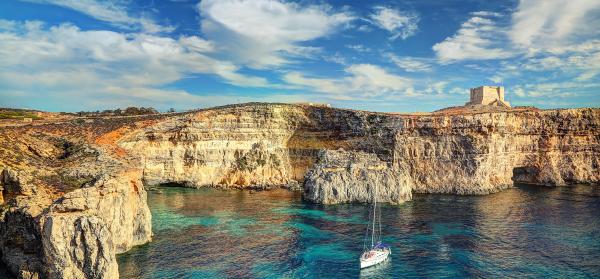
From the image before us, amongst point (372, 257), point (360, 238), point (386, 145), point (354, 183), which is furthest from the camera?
point (386, 145)

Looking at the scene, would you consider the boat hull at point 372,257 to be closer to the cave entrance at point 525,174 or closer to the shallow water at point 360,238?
the shallow water at point 360,238

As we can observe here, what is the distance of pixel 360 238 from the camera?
48.5 m

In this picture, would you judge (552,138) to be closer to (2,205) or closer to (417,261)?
(417,261)

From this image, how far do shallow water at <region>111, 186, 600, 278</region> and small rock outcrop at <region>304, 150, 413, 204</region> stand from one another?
2363mm

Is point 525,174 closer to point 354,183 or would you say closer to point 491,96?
point 491,96

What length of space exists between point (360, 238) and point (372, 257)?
841cm

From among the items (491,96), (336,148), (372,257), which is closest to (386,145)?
(336,148)

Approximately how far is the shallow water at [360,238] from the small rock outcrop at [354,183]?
2.36 meters

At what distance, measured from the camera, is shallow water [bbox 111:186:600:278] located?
A: 38.8m

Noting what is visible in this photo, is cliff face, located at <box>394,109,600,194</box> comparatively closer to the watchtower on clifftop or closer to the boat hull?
the watchtower on clifftop

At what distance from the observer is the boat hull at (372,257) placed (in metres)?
39.6

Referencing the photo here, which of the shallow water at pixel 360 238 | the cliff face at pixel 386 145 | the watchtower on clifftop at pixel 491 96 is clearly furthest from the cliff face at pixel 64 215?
the watchtower on clifftop at pixel 491 96

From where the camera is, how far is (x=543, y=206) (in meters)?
64.5

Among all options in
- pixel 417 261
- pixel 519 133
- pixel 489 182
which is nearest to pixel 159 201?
pixel 417 261
